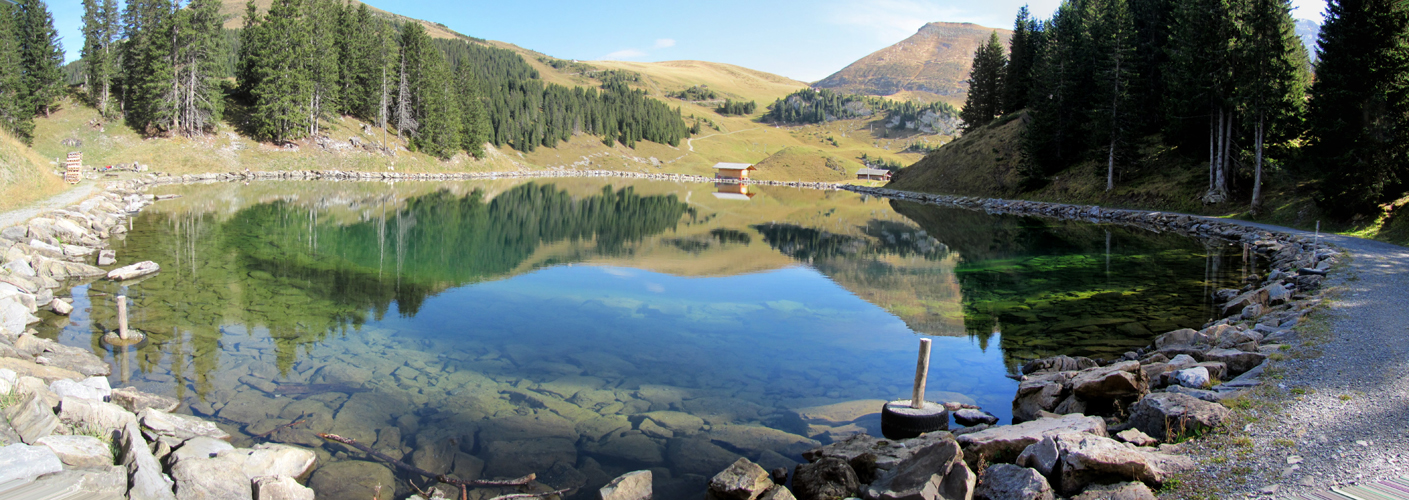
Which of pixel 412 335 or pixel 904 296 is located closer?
pixel 412 335

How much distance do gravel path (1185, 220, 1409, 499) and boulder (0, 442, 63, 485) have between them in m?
9.49

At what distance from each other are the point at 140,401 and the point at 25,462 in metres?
3.52

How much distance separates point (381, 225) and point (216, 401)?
2393 centimetres

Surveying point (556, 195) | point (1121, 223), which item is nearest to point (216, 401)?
point (1121, 223)

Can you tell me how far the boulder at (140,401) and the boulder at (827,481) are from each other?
24.7 feet

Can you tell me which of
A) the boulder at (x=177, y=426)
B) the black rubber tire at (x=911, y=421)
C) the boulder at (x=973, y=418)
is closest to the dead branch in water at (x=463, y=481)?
the boulder at (x=177, y=426)

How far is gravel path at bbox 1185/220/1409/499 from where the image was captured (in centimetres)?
579

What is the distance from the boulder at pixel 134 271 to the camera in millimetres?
17312

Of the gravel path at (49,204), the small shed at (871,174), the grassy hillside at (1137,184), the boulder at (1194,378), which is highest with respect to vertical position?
the small shed at (871,174)

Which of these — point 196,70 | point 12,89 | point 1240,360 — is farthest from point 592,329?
point 196,70

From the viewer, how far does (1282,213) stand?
3102 cm

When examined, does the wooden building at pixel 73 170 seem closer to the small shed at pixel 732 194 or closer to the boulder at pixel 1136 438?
the boulder at pixel 1136 438

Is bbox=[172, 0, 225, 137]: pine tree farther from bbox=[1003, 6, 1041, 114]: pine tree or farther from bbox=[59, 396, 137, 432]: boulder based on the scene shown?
bbox=[1003, 6, 1041, 114]: pine tree

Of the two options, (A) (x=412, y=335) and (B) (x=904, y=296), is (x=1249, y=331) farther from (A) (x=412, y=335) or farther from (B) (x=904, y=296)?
(A) (x=412, y=335)
